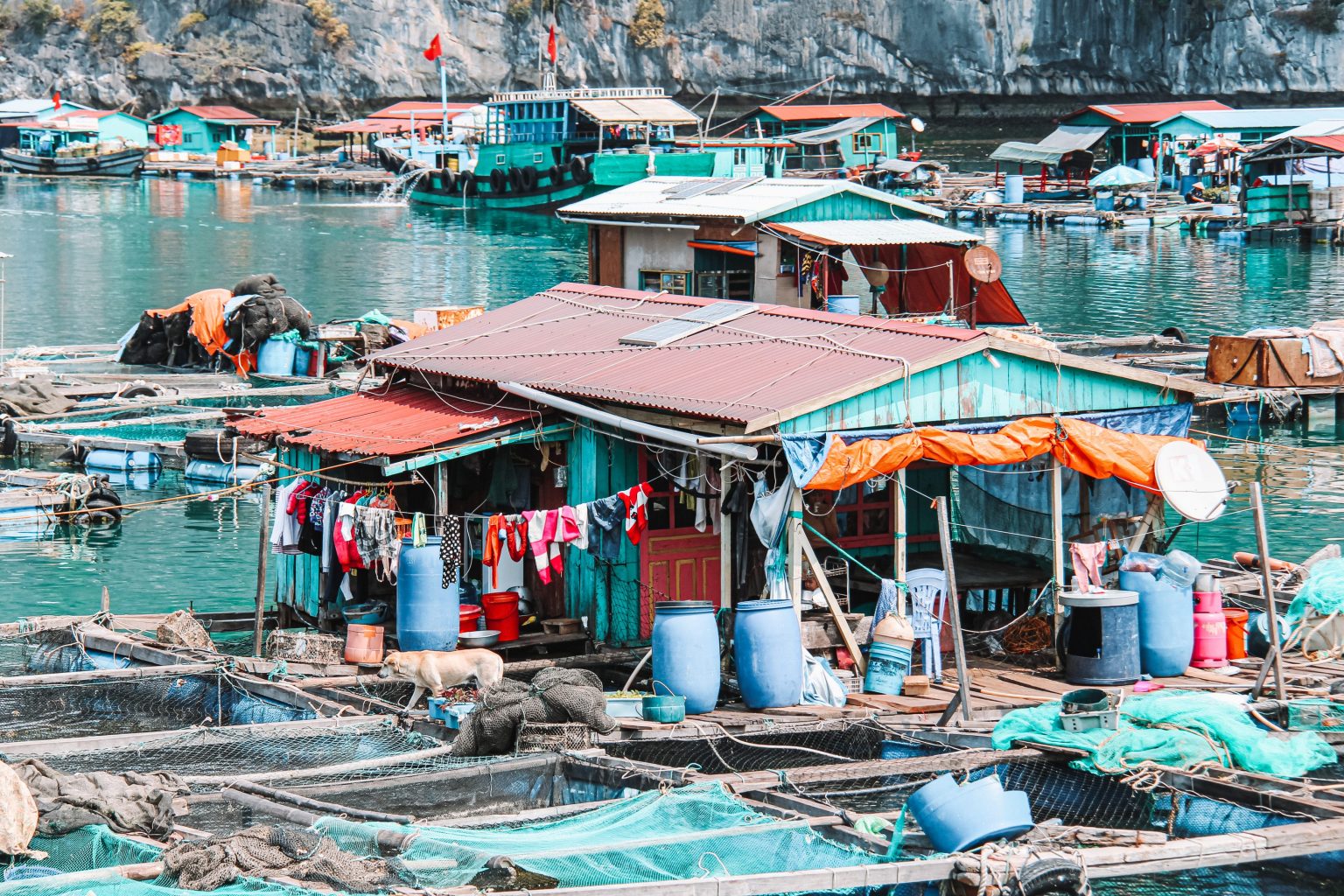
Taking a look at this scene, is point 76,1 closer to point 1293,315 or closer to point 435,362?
point 1293,315

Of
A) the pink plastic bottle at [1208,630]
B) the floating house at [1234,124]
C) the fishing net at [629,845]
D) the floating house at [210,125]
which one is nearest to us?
the fishing net at [629,845]

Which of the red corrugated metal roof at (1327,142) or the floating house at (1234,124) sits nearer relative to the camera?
the red corrugated metal roof at (1327,142)

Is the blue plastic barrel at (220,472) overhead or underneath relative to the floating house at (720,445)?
underneath

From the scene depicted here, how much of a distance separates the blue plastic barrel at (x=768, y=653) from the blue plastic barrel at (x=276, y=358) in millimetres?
24112

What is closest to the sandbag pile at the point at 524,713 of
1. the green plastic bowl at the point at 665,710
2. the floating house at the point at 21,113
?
the green plastic bowl at the point at 665,710

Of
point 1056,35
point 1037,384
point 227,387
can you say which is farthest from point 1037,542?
point 1056,35

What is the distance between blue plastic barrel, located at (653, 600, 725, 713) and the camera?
14.1m

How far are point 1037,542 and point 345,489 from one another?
640 cm

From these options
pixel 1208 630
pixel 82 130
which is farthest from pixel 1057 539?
pixel 82 130

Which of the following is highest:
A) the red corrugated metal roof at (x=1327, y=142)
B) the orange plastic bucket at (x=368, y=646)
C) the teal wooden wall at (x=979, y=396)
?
the red corrugated metal roof at (x=1327, y=142)

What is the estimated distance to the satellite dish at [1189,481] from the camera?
15.1m

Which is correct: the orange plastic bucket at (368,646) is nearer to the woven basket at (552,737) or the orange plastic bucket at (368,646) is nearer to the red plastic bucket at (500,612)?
the red plastic bucket at (500,612)

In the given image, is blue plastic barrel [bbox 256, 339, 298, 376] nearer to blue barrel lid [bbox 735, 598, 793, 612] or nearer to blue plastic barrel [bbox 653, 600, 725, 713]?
blue plastic barrel [bbox 653, 600, 725, 713]

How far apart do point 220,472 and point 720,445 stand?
58.8 ft
